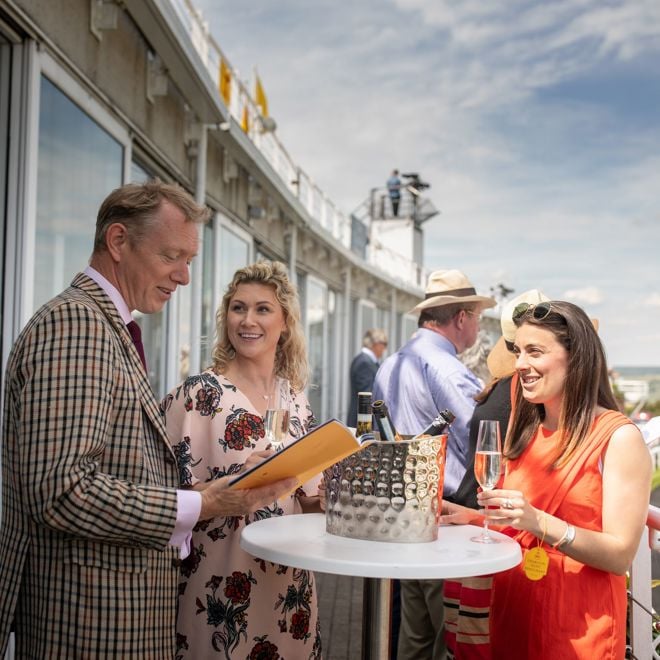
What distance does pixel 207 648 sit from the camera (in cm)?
264

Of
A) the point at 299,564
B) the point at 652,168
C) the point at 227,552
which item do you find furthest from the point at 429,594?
the point at 652,168

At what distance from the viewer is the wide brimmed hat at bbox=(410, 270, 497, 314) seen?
4469mm

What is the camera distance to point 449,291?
14.9 feet

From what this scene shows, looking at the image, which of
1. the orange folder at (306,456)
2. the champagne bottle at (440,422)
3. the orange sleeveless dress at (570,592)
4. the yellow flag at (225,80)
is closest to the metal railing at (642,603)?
the orange sleeveless dress at (570,592)

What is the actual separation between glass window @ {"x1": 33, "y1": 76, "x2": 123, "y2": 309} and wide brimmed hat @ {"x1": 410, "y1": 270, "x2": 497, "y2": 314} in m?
2.00

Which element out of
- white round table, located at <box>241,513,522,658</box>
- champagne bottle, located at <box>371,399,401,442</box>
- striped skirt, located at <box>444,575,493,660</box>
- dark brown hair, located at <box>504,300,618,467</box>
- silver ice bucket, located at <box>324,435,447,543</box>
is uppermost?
dark brown hair, located at <box>504,300,618,467</box>

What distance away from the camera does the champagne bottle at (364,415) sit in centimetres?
248

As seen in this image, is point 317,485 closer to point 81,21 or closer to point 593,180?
point 81,21

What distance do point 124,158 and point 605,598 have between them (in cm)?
435

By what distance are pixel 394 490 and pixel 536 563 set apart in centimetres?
49

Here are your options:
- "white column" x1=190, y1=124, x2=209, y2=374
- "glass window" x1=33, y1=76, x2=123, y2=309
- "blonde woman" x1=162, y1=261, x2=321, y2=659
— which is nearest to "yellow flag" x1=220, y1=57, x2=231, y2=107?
"white column" x1=190, y1=124, x2=209, y2=374

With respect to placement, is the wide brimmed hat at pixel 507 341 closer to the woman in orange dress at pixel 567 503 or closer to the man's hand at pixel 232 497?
the woman in orange dress at pixel 567 503

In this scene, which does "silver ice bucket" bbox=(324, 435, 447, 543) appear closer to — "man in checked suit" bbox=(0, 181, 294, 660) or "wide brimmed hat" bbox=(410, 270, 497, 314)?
"man in checked suit" bbox=(0, 181, 294, 660)

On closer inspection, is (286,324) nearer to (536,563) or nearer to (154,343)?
(536,563)
